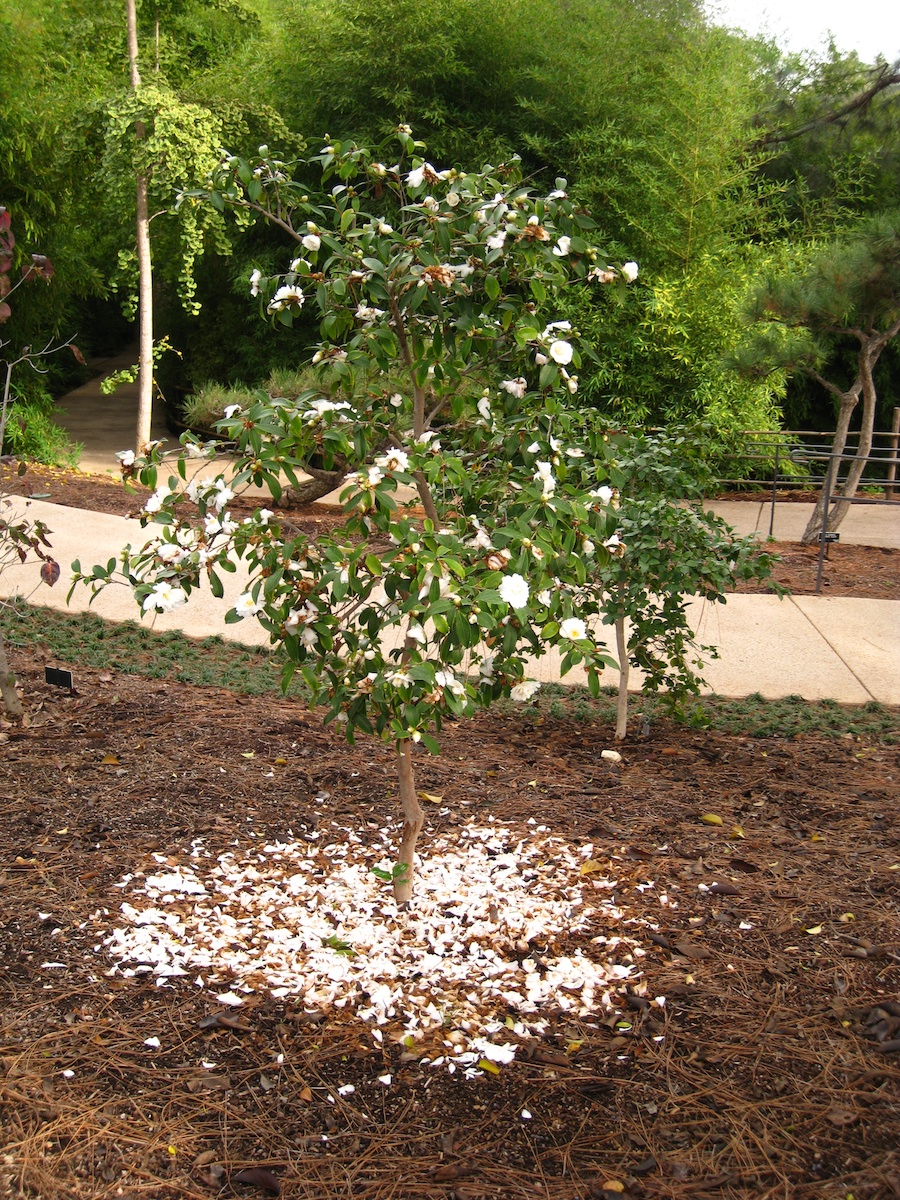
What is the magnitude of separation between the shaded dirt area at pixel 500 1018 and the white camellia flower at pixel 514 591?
2.58 ft

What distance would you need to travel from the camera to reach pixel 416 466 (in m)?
1.77

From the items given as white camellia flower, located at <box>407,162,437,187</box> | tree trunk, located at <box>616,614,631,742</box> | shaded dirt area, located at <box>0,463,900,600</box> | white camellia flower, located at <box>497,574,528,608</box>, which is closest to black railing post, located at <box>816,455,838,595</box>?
→ shaded dirt area, located at <box>0,463,900,600</box>

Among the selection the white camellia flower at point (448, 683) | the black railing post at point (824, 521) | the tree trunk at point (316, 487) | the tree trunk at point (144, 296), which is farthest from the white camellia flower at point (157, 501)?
the tree trunk at point (144, 296)

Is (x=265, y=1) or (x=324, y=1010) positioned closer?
(x=324, y=1010)

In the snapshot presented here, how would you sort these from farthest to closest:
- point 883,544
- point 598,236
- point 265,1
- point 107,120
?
1. point 265,1
2. point 598,236
3. point 107,120
4. point 883,544

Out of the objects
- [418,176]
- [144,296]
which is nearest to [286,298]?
[418,176]

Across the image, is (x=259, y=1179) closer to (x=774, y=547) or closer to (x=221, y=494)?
(x=221, y=494)

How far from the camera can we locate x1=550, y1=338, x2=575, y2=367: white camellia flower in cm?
182

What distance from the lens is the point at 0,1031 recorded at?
1.80 meters

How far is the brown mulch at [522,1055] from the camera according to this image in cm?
→ 155

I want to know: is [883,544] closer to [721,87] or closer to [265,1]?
[721,87]

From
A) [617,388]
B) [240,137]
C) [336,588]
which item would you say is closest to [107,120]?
[240,137]

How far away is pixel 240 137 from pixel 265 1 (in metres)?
4.38

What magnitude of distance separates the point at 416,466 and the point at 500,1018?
987 millimetres
